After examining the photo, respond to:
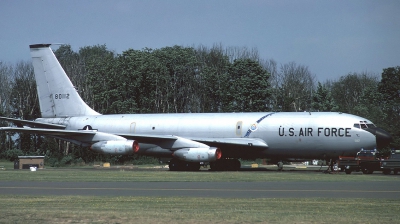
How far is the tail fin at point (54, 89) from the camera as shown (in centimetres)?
5503

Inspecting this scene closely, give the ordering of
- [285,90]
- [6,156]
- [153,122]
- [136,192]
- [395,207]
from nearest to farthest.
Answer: [395,207] → [136,192] → [153,122] → [6,156] → [285,90]

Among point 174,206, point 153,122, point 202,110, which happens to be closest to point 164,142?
point 153,122

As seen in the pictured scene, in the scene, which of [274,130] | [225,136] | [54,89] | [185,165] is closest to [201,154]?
[185,165]

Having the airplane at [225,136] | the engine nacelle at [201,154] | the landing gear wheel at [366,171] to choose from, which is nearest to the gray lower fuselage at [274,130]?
the airplane at [225,136]

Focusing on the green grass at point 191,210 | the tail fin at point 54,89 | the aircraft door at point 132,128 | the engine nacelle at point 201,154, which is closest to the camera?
the green grass at point 191,210

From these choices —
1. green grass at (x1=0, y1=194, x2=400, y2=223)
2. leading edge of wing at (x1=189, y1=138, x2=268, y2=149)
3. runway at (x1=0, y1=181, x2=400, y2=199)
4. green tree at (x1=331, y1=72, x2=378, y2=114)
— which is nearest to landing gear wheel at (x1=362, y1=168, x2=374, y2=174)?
leading edge of wing at (x1=189, y1=138, x2=268, y2=149)

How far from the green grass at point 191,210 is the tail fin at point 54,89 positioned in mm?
34090

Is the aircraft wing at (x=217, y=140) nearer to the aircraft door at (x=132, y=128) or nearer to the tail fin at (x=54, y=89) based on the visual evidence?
the aircraft door at (x=132, y=128)

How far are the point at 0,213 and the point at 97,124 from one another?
117 feet

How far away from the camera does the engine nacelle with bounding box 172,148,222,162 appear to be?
44.0 metres

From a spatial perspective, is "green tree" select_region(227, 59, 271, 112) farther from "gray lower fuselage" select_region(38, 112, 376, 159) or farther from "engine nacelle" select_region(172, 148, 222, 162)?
"engine nacelle" select_region(172, 148, 222, 162)

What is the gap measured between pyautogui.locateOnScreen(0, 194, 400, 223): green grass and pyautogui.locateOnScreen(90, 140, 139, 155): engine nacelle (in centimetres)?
2429

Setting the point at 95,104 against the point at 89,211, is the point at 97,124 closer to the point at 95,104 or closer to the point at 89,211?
the point at 89,211

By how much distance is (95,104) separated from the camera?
99.2m
